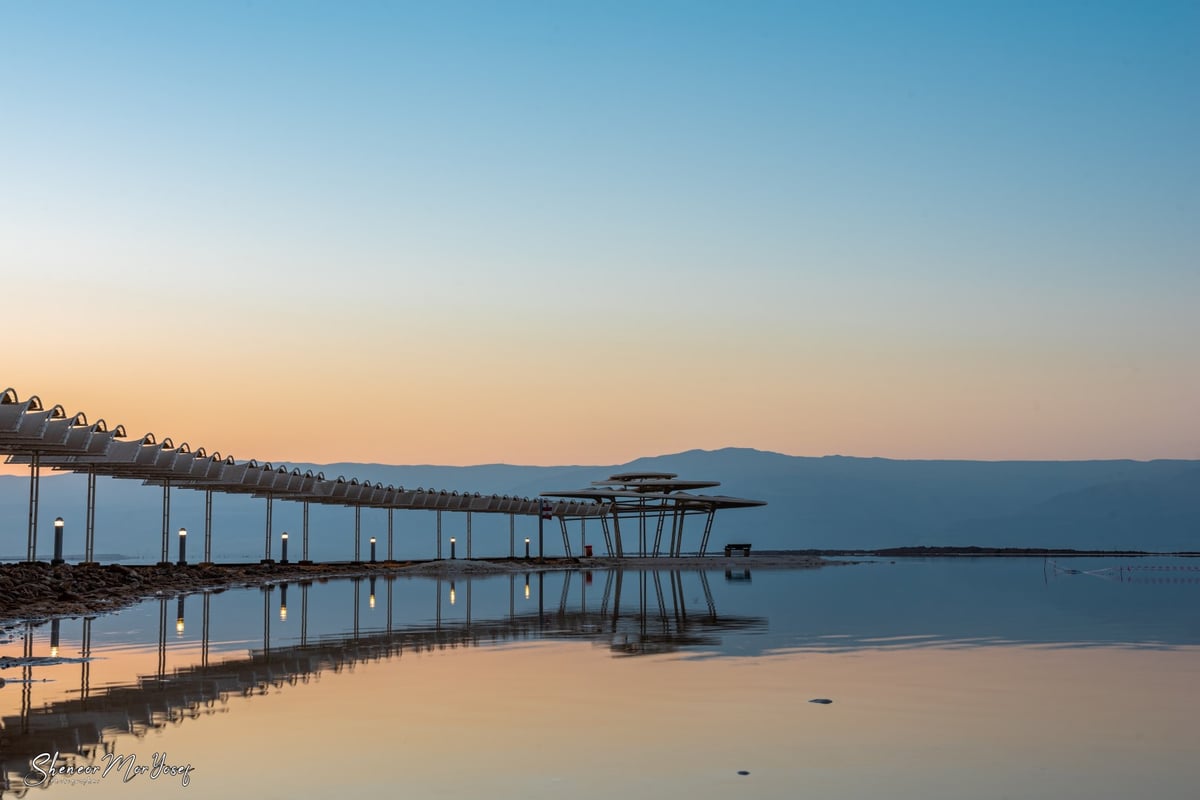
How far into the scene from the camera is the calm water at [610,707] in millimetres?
9742

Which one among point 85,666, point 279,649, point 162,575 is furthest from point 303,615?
point 162,575

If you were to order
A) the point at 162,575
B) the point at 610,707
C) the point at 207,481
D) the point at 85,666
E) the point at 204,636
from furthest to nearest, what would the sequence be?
the point at 207,481
the point at 162,575
the point at 204,636
the point at 85,666
the point at 610,707

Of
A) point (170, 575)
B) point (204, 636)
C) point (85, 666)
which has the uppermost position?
point (85, 666)

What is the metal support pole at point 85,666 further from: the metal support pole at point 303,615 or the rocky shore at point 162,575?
the rocky shore at point 162,575

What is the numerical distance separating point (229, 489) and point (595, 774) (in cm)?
5972

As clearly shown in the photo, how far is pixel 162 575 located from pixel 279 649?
104 ft

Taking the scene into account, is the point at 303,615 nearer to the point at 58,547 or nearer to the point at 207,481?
the point at 58,547

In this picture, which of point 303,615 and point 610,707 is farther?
point 303,615

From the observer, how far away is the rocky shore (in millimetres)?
32875

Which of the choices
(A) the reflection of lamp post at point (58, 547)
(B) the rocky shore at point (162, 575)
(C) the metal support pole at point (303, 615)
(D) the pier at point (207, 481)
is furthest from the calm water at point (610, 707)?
(A) the reflection of lamp post at point (58, 547)

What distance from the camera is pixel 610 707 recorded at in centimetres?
→ 1354

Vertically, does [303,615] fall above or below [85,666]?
below

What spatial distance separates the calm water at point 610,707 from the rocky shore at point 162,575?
6104mm

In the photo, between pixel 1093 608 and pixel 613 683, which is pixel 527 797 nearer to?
pixel 613 683
